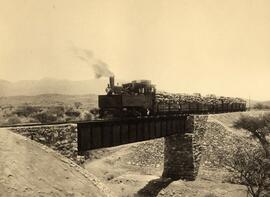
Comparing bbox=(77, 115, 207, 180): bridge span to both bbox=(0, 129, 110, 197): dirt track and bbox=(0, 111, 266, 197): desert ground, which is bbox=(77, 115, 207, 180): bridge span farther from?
bbox=(0, 129, 110, 197): dirt track

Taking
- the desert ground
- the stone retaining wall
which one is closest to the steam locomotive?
the desert ground

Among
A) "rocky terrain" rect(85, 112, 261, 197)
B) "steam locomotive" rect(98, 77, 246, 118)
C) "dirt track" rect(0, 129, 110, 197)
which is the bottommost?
"rocky terrain" rect(85, 112, 261, 197)

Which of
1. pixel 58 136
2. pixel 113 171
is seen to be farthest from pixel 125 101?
pixel 113 171

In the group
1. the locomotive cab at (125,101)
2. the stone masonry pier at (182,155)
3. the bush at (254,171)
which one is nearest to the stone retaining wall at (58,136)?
the locomotive cab at (125,101)

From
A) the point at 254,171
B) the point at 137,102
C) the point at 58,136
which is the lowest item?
the point at 254,171

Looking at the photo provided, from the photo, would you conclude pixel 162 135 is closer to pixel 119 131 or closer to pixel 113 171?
pixel 119 131

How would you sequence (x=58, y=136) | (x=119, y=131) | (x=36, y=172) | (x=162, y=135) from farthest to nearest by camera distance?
(x=162, y=135)
(x=119, y=131)
(x=58, y=136)
(x=36, y=172)

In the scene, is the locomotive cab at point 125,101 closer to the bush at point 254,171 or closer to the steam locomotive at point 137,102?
the steam locomotive at point 137,102
